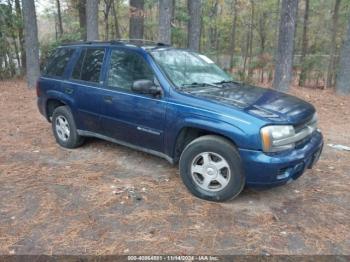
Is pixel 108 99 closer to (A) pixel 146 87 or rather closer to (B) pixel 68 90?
(A) pixel 146 87

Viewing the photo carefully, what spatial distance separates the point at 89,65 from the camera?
5.36 meters

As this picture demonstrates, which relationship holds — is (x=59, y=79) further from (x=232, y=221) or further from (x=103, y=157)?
(x=232, y=221)

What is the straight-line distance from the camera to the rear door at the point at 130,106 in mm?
4414

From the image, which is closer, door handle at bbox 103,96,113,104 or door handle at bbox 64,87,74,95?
door handle at bbox 103,96,113,104

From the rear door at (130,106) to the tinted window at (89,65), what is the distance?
245mm

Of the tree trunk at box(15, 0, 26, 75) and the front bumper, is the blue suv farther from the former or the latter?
the tree trunk at box(15, 0, 26, 75)

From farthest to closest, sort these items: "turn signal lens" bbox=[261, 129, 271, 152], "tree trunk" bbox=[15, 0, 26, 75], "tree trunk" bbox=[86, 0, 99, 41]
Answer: "tree trunk" bbox=[15, 0, 26, 75] → "tree trunk" bbox=[86, 0, 99, 41] → "turn signal lens" bbox=[261, 129, 271, 152]

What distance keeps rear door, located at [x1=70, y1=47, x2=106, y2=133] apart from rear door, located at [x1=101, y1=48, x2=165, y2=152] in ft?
0.57

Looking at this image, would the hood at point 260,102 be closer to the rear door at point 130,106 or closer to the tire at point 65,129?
the rear door at point 130,106

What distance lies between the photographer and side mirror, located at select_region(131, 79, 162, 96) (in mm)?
4234

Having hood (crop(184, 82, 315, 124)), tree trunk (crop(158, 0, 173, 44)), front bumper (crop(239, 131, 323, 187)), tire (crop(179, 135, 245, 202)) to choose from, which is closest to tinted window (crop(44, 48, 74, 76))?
hood (crop(184, 82, 315, 124))

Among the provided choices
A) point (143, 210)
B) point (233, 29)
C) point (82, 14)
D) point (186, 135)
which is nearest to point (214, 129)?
point (186, 135)

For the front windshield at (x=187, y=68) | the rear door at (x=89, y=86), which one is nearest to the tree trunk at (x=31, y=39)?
the rear door at (x=89, y=86)

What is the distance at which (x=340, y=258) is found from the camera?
10.2 ft
